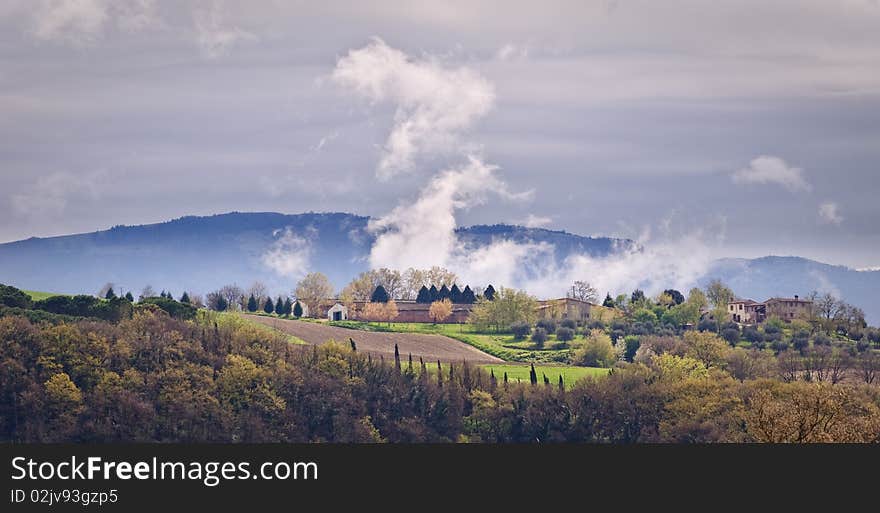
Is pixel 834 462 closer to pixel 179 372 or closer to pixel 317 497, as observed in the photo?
pixel 317 497

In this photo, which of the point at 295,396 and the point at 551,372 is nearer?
the point at 295,396

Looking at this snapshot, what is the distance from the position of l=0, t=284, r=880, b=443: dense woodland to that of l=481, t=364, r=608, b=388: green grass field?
7.15 meters

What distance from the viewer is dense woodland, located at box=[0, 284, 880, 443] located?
453ft

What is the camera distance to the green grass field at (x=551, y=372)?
17212cm

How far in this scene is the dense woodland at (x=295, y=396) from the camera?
453 feet

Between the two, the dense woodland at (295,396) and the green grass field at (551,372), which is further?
the green grass field at (551,372)

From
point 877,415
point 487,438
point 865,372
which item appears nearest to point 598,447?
point 877,415

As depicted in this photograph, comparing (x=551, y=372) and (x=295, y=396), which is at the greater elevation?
(x=551, y=372)

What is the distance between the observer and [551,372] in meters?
180

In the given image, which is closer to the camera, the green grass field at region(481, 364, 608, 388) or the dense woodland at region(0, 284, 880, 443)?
the dense woodland at region(0, 284, 880, 443)

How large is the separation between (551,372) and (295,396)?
139ft

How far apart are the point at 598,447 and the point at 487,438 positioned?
6022cm

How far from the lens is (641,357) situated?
196 m

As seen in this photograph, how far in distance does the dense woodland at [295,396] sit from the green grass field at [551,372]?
23.5 feet
